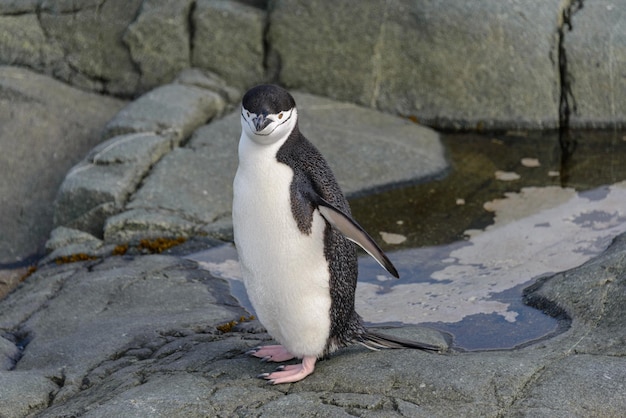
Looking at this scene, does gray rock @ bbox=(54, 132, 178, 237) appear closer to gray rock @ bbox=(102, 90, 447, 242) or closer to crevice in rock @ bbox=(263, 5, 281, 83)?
gray rock @ bbox=(102, 90, 447, 242)

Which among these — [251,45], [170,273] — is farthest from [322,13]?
[170,273]

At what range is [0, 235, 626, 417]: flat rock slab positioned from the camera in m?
3.86

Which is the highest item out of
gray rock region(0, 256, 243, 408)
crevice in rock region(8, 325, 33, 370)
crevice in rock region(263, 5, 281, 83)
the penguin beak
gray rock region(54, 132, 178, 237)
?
the penguin beak

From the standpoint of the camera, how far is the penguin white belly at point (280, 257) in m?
3.96

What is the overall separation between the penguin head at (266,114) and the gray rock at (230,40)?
14.9ft

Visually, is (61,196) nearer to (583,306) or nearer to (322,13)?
(322,13)

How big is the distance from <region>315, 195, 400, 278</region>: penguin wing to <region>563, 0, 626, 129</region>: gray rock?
4.65 m

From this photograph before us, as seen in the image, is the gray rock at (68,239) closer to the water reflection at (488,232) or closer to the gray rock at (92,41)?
the water reflection at (488,232)

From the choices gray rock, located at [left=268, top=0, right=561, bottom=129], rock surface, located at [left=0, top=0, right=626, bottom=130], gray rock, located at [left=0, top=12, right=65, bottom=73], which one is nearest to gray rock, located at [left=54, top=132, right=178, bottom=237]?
rock surface, located at [left=0, top=0, right=626, bottom=130]

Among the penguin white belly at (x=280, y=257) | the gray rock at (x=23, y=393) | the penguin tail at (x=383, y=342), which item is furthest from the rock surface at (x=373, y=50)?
the gray rock at (x=23, y=393)

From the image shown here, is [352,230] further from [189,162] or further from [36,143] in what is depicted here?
[36,143]

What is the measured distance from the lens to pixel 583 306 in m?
4.71

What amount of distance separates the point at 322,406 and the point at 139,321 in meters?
1.53

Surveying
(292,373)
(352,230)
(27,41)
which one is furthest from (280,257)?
(27,41)
